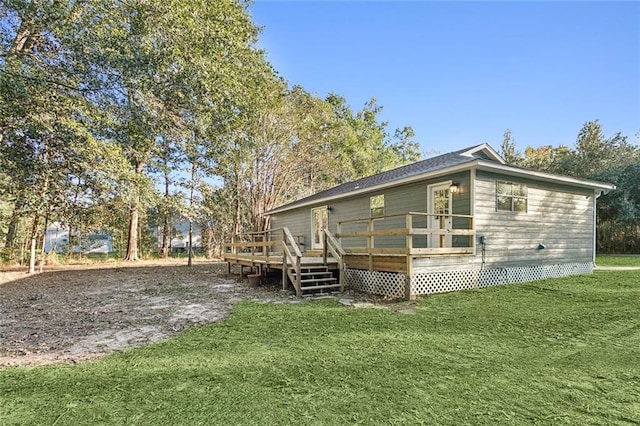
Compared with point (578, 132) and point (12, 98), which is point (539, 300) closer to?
point (12, 98)

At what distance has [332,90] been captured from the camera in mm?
27641

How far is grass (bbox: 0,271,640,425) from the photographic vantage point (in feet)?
7.17

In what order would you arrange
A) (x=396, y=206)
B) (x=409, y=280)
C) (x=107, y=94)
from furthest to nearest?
(x=396, y=206) < (x=107, y=94) < (x=409, y=280)

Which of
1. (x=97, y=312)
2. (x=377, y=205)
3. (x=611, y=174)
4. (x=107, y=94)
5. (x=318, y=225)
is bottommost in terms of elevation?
(x=97, y=312)

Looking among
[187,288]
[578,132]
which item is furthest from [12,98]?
[578,132]

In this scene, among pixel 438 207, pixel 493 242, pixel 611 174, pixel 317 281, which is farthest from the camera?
pixel 611 174

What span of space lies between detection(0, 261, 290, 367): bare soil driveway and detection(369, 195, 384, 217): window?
4.00 m

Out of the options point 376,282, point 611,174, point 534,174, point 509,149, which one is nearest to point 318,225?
point 376,282

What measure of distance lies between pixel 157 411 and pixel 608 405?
122 inches

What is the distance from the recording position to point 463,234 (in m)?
7.12

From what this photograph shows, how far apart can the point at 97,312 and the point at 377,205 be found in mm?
7470

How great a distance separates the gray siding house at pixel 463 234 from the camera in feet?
22.6

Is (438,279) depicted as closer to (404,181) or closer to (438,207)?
(438,207)

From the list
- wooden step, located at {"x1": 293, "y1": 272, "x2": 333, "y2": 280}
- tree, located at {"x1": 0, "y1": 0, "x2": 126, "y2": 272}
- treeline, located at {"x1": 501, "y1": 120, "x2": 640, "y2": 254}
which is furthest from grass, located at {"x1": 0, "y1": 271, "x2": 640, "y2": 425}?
treeline, located at {"x1": 501, "y1": 120, "x2": 640, "y2": 254}
